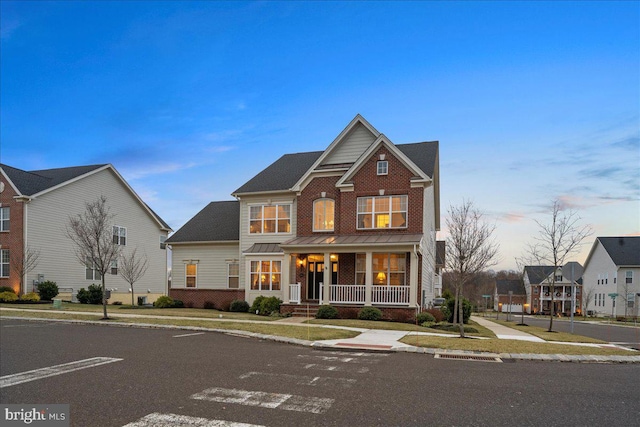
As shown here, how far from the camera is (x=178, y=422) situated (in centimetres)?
575

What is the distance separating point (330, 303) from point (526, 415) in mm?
17056

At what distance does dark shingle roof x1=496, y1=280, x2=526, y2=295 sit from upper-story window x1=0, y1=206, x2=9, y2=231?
85331 mm

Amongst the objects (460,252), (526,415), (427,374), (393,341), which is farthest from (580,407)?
(460,252)

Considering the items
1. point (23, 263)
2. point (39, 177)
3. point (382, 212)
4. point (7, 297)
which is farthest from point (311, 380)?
point (39, 177)

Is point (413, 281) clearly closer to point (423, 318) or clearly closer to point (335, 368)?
point (423, 318)

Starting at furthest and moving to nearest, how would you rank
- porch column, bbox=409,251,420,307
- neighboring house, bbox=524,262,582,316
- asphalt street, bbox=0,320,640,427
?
neighboring house, bbox=524,262,582,316 < porch column, bbox=409,251,420,307 < asphalt street, bbox=0,320,640,427

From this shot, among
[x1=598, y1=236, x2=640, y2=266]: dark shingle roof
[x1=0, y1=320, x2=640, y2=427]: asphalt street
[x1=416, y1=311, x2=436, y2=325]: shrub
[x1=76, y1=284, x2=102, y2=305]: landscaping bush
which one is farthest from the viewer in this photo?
[x1=598, y1=236, x2=640, y2=266]: dark shingle roof

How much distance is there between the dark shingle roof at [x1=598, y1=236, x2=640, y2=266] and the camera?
183 ft

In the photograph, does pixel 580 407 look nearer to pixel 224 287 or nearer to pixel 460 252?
pixel 460 252

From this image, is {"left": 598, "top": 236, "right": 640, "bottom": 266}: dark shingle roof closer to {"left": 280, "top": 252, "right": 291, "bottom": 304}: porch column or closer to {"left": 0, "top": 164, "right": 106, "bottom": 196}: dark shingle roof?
{"left": 280, "top": 252, "right": 291, "bottom": 304}: porch column

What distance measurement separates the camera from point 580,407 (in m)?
6.70

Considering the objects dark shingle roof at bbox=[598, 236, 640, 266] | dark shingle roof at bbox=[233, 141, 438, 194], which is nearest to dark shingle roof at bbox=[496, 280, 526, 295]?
dark shingle roof at bbox=[598, 236, 640, 266]

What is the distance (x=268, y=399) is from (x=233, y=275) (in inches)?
908

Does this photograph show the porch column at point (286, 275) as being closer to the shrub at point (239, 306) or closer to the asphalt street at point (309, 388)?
the shrub at point (239, 306)
